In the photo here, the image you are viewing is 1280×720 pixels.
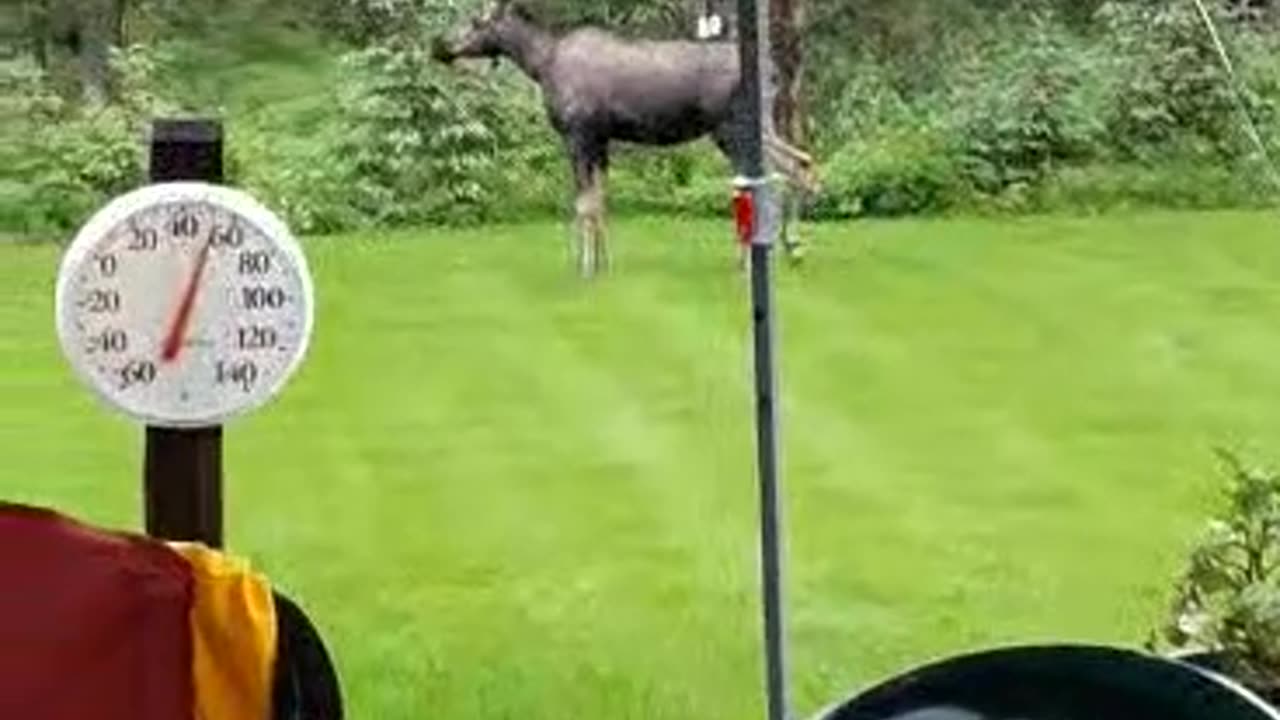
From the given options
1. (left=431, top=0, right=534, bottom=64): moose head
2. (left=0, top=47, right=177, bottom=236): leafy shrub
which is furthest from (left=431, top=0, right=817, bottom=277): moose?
(left=0, top=47, right=177, bottom=236): leafy shrub

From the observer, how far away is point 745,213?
2.49 m

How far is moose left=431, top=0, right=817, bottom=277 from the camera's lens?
3453 mm

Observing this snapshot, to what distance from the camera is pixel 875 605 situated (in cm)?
329

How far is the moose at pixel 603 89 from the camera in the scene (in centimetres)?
345

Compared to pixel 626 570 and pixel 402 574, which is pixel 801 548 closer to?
pixel 626 570

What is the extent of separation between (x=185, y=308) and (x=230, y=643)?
0.41 m

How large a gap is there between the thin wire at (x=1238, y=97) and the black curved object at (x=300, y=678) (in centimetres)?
136

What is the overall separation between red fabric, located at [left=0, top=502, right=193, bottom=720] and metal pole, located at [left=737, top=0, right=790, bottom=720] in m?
0.56

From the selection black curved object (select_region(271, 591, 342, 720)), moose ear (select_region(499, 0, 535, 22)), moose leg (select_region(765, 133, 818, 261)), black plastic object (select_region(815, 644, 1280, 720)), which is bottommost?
black curved object (select_region(271, 591, 342, 720))

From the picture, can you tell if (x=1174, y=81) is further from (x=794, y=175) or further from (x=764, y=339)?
(x=764, y=339)

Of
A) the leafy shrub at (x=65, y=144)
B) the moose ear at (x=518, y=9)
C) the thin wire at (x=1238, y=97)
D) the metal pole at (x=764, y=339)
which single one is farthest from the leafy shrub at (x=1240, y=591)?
the leafy shrub at (x=65, y=144)

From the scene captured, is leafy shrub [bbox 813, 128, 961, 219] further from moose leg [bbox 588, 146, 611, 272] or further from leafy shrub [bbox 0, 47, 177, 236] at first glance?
leafy shrub [bbox 0, 47, 177, 236]

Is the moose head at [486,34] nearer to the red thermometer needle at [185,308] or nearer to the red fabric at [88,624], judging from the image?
the red thermometer needle at [185,308]

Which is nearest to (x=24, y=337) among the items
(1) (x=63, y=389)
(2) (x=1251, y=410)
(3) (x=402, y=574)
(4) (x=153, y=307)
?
(1) (x=63, y=389)
